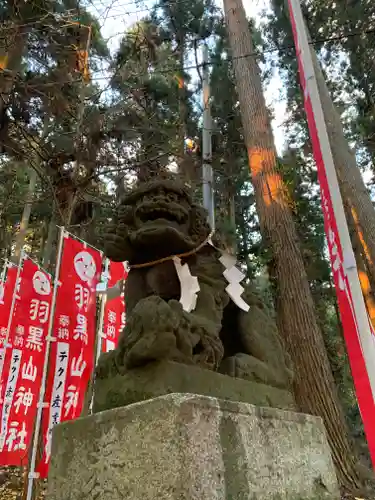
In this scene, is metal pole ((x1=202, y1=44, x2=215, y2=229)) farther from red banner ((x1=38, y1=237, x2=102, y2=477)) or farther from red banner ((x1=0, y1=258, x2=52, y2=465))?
red banner ((x1=0, y1=258, x2=52, y2=465))

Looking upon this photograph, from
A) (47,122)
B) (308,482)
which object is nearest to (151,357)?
(308,482)

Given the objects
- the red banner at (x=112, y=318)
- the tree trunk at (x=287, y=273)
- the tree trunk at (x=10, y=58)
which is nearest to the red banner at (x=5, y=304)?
the red banner at (x=112, y=318)

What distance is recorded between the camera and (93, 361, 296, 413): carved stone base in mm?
1522

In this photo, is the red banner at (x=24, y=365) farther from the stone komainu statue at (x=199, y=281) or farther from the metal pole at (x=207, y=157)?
the stone komainu statue at (x=199, y=281)

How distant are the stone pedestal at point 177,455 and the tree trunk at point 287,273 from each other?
7.60 feet

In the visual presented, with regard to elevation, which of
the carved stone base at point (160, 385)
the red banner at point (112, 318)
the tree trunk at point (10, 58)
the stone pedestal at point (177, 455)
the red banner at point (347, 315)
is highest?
the tree trunk at point (10, 58)

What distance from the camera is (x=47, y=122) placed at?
25.2 ft

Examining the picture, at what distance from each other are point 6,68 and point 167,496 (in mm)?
4935

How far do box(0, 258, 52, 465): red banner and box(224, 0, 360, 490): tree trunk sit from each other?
286cm

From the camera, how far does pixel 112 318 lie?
5.44 metres

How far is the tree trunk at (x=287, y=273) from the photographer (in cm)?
409

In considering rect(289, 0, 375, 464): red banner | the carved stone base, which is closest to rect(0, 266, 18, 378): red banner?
the carved stone base

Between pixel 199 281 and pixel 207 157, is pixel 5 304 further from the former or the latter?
pixel 199 281

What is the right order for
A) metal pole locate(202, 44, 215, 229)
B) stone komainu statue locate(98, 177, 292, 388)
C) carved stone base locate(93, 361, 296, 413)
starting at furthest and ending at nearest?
metal pole locate(202, 44, 215, 229)
stone komainu statue locate(98, 177, 292, 388)
carved stone base locate(93, 361, 296, 413)
